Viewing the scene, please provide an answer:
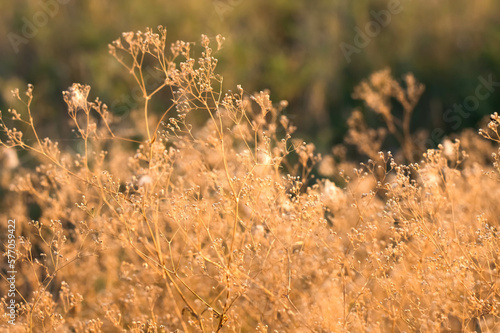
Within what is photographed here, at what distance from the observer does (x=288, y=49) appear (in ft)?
30.7

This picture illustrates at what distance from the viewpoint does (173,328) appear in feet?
10.5

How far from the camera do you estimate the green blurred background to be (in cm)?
765

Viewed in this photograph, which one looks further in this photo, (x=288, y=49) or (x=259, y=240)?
(x=288, y=49)

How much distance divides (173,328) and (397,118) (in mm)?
5048

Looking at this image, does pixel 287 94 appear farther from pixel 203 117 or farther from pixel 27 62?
pixel 27 62

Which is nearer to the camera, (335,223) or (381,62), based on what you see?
(335,223)

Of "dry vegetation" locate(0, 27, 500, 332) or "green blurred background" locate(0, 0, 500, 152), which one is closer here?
"dry vegetation" locate(0, 27, 500, 332)

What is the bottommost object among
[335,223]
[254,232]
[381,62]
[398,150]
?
[254,232]

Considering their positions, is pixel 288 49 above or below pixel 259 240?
above

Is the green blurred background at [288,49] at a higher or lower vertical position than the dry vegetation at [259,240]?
higher

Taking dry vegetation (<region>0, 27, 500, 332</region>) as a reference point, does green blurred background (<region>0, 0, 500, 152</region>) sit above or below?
above

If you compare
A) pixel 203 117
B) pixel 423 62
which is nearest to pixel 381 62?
pixel 423 62

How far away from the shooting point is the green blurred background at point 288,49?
7648mm

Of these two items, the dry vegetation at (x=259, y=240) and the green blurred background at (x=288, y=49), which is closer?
the dry vegetation at (x=259, y=240)
